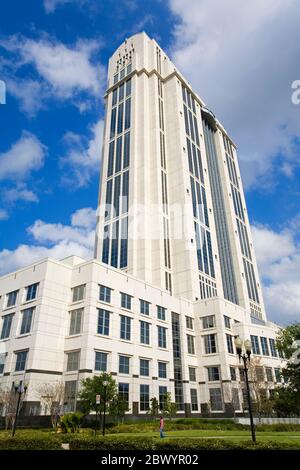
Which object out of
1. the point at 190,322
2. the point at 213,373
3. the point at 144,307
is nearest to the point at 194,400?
the point at 213,373

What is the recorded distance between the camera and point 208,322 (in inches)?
2264

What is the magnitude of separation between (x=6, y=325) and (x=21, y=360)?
269 inches

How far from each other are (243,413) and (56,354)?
28542 millimetres

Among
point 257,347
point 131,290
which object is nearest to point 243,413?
point 257,347

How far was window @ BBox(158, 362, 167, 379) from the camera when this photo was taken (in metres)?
48.9

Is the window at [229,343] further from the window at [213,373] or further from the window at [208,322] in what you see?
the window at [213,373]

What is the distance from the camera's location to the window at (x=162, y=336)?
5072cm

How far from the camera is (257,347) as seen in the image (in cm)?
5816

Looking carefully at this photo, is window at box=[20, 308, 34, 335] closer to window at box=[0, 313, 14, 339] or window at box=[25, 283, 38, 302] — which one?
window at box=[25, 283, 38, 302]

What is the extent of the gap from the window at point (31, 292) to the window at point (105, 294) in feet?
26.1

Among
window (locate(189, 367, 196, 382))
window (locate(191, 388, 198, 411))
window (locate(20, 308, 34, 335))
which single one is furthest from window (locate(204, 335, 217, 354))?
window (locate(20, 308, 34, 335))

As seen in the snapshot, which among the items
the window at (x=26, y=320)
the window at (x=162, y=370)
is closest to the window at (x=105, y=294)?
the window at (x=26, y=320)

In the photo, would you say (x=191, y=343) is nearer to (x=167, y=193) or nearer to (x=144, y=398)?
(x=144, y=398)
